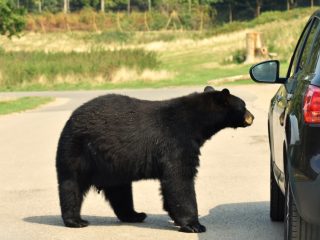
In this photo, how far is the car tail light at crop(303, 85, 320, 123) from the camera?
5391 millimetres

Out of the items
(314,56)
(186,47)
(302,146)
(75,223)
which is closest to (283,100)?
(314,56)

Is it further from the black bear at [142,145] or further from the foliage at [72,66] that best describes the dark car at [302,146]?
the foliage at [72,66]

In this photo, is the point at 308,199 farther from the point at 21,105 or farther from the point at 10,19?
the point at 10,19

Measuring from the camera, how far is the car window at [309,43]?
6730 mm

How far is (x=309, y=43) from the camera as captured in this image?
706 cm

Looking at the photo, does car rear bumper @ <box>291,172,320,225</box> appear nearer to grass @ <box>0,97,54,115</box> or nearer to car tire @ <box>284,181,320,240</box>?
car tire @ <box>284,181,320,240</box>

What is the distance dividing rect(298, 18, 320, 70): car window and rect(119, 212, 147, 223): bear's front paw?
224 cm

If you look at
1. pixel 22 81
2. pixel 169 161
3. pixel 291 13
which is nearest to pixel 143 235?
pixel 169 161

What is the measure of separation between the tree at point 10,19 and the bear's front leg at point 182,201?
2474 centimetres

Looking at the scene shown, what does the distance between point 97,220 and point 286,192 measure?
9.59 feet

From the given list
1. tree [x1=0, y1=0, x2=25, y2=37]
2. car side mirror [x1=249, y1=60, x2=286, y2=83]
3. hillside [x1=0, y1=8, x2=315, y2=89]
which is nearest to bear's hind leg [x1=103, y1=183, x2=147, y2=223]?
car side mirror [x1=249, y1=60, x2=286, y2=83]

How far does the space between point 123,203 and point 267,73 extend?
183 centimetres

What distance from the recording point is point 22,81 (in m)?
41.1

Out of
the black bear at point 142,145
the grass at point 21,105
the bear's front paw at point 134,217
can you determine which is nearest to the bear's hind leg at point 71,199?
the black bear at point 142,145
